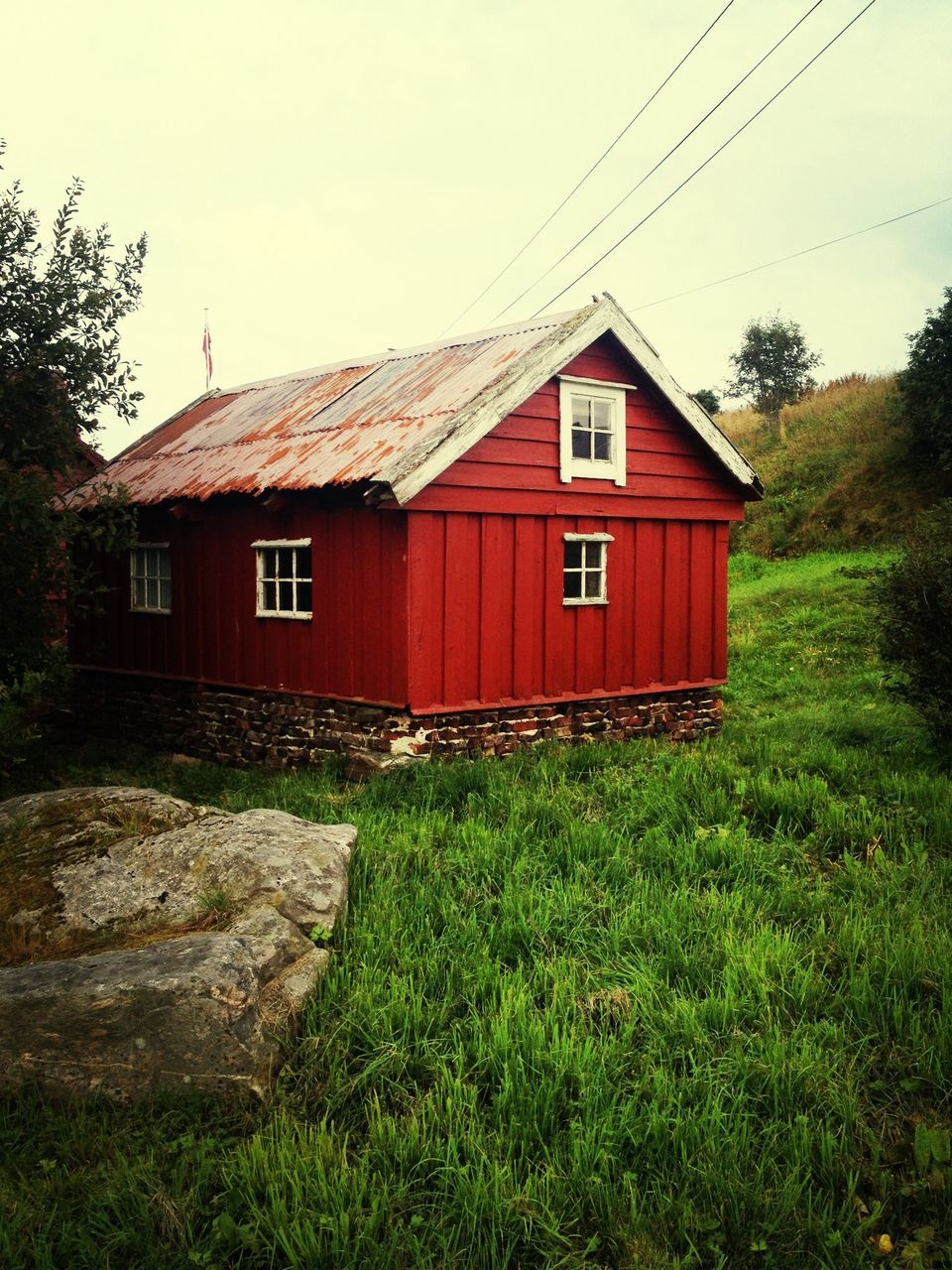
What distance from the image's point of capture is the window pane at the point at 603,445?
1175 centimetres

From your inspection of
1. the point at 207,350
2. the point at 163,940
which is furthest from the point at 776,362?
the point at 163,940

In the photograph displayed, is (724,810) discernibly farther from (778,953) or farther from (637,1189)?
(637,1189)

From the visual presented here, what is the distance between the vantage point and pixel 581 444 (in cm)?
1156

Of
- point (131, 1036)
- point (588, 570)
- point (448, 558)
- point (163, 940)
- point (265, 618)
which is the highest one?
point (448, 558)

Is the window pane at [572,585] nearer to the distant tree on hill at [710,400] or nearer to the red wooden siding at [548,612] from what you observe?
the red wooden siding at [548,612]

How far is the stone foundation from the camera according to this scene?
10297 mm

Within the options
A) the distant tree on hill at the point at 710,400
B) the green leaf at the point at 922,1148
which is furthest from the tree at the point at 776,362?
the green leaf at the point at 922,1148

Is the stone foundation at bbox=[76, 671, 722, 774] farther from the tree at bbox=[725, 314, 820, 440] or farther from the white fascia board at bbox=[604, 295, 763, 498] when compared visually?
the tree at bbox=[725, 314, 820, 440]

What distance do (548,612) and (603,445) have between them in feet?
7.15

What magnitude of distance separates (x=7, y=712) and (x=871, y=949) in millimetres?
14792

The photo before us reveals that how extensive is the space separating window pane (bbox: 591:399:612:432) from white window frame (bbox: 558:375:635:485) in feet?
0.11

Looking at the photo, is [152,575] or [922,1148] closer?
[922,1148]

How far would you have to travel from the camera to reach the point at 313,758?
11102 millimetres

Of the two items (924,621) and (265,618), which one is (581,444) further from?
(924,621)
